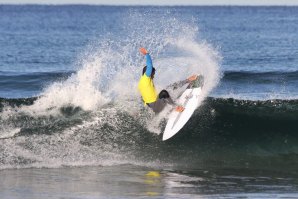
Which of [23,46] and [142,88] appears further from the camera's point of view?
[23,46]

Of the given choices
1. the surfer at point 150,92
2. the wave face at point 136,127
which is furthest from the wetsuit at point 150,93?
the wave face at point 136,127

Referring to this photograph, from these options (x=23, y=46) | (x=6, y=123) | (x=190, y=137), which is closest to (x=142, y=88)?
(x=190, y=137)

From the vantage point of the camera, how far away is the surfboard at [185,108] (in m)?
17.5

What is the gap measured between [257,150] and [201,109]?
2.35 m

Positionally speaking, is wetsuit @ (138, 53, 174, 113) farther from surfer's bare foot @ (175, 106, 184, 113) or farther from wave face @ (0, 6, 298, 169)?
wave face @ (0, 6, 298, 169)

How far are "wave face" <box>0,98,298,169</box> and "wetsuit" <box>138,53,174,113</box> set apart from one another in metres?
1.28

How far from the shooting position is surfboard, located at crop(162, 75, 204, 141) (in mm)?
17484

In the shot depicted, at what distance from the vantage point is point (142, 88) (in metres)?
16.5

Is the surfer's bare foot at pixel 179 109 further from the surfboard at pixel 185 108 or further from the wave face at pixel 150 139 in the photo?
the wave face at pixel 150 139

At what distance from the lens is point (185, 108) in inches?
696

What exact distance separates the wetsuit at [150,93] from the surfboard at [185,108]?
1.98ft

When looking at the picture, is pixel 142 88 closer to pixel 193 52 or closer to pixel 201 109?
pixel 201 109

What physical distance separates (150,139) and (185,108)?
48.6 inches

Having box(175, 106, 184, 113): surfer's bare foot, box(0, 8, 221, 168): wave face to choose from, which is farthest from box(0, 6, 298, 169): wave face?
box(175, 106, 184, 113): surfer's bare foot
